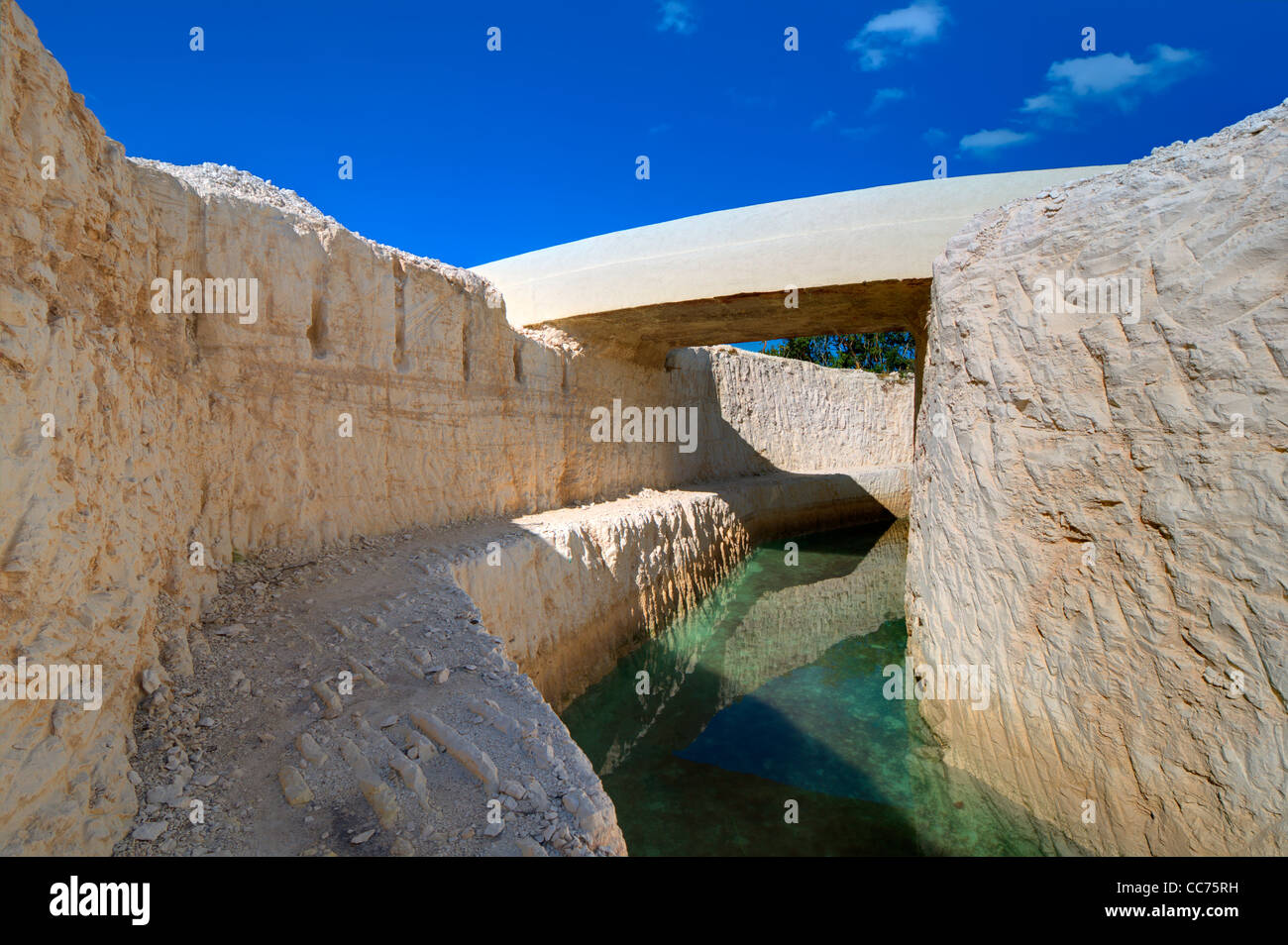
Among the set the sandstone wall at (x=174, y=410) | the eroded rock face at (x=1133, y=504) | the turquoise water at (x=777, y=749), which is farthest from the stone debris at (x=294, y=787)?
the eroded rock face at (x=1133, y=504)

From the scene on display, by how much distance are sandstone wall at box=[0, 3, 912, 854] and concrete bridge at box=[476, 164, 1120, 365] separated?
1169 mm

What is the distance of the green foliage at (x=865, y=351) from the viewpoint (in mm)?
28281

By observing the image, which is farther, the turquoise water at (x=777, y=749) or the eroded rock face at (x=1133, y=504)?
the turquoise water at (x=777, y=749)

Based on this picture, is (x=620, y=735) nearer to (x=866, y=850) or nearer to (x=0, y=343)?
(x=866, y=850)

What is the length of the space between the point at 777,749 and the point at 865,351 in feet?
85.6

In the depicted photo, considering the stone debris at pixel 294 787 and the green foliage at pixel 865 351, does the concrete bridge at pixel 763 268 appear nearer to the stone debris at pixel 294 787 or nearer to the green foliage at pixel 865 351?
the stone debris at pixel 294 787

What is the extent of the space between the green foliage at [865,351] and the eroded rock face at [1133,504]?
23.3 m

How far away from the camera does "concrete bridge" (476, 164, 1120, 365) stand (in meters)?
7.30

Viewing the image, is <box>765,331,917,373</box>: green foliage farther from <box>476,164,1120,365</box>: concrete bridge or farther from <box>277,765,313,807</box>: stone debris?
<box>277,765,313,807</box>: stone debris

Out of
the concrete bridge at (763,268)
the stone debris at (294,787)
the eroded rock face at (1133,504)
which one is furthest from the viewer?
the concrete bridge at (763,268)

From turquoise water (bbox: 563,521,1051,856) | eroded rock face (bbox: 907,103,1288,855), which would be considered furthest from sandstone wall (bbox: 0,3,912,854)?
eroded rock face (bbox: 907,103,1288,855)

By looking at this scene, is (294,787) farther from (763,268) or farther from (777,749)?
(763,268)

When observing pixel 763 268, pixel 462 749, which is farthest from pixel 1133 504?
pixel 763 268
